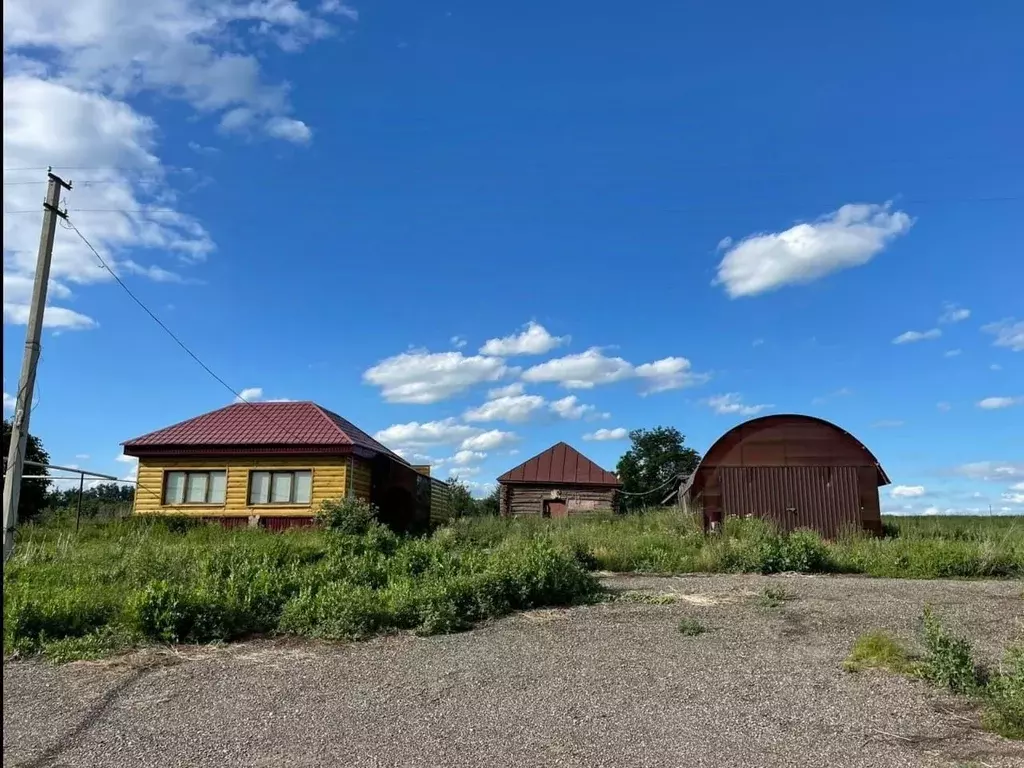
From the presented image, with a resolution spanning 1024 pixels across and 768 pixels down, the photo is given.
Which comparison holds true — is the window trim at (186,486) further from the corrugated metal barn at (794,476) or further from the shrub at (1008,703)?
the shrub at (1008,703)

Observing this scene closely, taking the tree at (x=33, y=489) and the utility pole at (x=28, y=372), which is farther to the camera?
the tree at (x=33, y=489)

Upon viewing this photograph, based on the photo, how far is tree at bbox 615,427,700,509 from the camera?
68.2 metres

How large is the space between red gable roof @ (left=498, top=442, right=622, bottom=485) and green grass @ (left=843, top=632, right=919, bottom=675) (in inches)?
1212

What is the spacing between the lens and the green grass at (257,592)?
26.7 ft

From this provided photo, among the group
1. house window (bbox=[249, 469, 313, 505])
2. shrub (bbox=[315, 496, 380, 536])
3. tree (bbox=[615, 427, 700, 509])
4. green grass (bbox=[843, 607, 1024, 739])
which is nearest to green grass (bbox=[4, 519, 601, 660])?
green grass (bbox=[843, 607, 1024, 739])

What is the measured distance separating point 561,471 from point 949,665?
32.7 metres

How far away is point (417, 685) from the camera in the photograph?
250 inches

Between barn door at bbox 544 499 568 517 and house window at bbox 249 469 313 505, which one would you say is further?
barn door at bbox 544 499 568 517

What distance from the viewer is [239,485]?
74.0ft

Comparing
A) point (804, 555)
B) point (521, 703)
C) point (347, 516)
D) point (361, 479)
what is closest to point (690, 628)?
point (521, 703)

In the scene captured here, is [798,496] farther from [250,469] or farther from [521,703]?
[521,703]

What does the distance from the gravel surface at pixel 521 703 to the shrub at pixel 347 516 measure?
11.0 metres

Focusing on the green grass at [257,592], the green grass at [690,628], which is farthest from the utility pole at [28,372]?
the green grass at [690,628]

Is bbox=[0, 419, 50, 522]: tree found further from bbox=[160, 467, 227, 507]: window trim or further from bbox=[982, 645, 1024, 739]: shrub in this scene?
bbox=[982, 645, 1024, 739]: shrub
